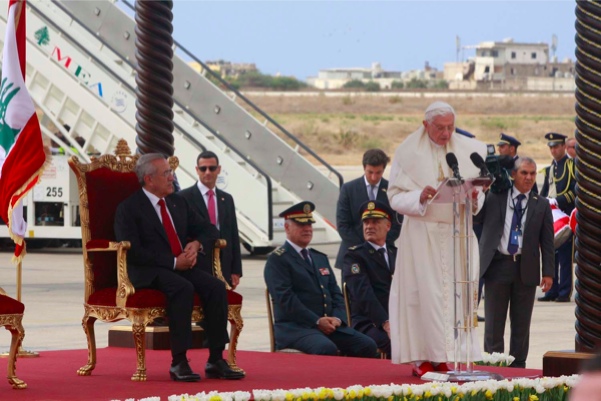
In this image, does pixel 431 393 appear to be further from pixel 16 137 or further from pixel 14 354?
pixel 16 137

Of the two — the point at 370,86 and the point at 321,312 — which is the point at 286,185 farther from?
the point at 370,86

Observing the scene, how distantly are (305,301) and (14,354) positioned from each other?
7.38ft

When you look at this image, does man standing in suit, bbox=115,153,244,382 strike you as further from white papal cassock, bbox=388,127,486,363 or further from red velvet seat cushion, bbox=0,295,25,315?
white papal cassock, bbox=388,127,486,363

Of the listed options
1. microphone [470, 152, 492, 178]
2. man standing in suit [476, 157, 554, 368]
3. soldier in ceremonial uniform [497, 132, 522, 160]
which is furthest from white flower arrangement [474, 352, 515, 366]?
soldier in ceremonial uniform [497, 132, 522, 160]

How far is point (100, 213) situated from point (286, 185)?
43.4 ft

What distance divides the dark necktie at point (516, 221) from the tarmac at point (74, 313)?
985 mm

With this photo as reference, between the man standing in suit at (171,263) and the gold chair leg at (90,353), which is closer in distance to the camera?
the man standing in suit at (171,263)

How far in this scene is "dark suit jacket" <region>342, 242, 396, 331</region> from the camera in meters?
8.95

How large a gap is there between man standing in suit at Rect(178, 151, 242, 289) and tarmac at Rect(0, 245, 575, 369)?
116 centimetres

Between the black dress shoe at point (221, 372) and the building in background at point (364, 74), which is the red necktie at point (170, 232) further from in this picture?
the building in background at point (364, 74)

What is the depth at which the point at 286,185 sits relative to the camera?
21531 millimetres

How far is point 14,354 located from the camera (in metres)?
7.43

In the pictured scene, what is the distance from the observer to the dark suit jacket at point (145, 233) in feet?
26.0

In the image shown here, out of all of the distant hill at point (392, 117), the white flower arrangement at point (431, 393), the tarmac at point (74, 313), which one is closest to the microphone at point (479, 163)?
the white flower arrangement at point (431, 393)
